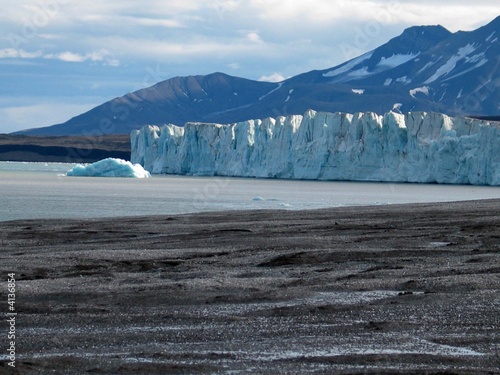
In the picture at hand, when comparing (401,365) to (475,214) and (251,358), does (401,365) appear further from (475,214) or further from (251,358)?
(475,214)

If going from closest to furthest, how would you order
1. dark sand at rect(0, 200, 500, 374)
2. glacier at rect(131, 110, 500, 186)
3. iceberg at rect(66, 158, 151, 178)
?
dark sand at rect(0, 200, 500, 374), glacier at rect(131, 110, 500, 186), iceberg at rect(66, 158, 151, 178)

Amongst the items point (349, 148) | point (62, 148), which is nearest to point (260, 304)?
point (349, 148)

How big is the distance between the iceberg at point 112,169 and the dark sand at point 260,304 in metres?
47.3

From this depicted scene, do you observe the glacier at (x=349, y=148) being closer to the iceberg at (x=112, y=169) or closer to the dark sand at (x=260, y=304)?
the iceberg at (x=112, y=169)

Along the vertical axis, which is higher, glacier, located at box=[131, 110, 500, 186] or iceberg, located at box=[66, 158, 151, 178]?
glacier, located at box=[131, 110, 500, 186]

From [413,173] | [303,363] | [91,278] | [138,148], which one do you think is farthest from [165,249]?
[138,148]

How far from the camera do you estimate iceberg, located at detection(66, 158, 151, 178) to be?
63312mm

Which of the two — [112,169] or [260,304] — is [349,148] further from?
[260,304]

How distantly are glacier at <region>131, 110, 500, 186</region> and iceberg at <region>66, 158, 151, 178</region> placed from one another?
12.7 ft

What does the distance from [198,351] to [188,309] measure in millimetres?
1820

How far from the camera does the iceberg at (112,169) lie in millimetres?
63312

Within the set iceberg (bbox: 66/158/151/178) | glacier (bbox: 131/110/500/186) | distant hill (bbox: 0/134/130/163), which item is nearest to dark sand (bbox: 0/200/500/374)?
glacier (bbox: 131/110/500/186)

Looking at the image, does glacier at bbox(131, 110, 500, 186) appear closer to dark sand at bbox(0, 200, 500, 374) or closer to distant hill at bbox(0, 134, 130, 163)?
dark sand at bbox(0, 200, 500, 374)

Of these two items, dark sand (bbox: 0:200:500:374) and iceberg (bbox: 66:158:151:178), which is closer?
dark sand (bbox: 0:200:500:374)
